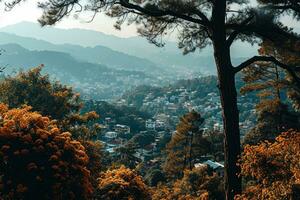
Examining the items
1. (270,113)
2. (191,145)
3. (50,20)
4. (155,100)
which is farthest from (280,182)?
(155,100)

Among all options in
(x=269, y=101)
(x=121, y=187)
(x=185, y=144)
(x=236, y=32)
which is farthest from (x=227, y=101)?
(x=185, y=144)

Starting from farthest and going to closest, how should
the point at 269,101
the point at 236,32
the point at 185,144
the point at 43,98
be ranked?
the point at 185,144 → the point at 269,101 → the point at 43,98 → the point at 236,32

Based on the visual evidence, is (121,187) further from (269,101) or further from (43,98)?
(269,101)

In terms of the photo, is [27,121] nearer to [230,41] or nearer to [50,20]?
[50,20]

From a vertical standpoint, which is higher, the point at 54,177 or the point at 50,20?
the point at 50,20

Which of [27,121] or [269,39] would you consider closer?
[27,121]

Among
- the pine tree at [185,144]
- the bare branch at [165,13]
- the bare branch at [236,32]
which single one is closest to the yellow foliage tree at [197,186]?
the bare branch at [236,32]

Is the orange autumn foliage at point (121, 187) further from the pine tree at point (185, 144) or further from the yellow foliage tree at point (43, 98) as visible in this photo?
the pine tree at point (185, 144)
